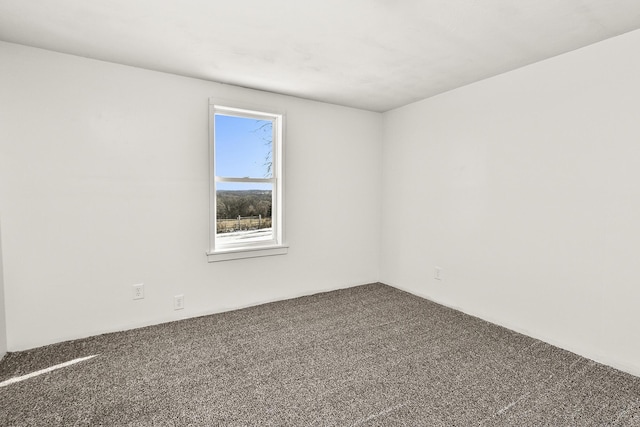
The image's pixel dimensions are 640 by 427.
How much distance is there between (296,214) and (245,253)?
756 mm

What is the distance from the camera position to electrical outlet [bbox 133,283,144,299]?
2963mm

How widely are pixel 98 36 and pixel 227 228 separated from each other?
1966 millimetres

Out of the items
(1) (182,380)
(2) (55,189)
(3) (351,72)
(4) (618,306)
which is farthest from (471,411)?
(2) (55,189)

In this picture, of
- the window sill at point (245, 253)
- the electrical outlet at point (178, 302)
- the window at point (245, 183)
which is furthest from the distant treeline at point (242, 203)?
the electrical outlet at point (178, 302)

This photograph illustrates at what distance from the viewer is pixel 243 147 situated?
142 inches

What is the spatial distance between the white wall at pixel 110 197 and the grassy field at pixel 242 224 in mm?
247

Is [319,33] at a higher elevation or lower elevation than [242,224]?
higher

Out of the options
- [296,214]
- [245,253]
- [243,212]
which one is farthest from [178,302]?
[296,214]

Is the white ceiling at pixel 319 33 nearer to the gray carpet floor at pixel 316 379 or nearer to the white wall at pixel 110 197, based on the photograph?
the white wall at pixel 110 197

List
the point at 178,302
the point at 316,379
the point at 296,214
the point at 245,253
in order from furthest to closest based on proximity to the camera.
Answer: the point at 296,214, the point at 245,253, the point at 178,302, the point at 316,379

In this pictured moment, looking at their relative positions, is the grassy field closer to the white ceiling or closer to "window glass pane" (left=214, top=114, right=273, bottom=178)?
"window glass pane" (left=214, top=114, right=273, bottom=178)

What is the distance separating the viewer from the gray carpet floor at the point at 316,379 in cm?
184

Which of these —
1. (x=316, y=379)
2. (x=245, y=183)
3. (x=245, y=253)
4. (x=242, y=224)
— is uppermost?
(x=245, y=183)

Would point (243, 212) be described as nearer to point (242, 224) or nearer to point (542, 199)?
point (242, 224)
